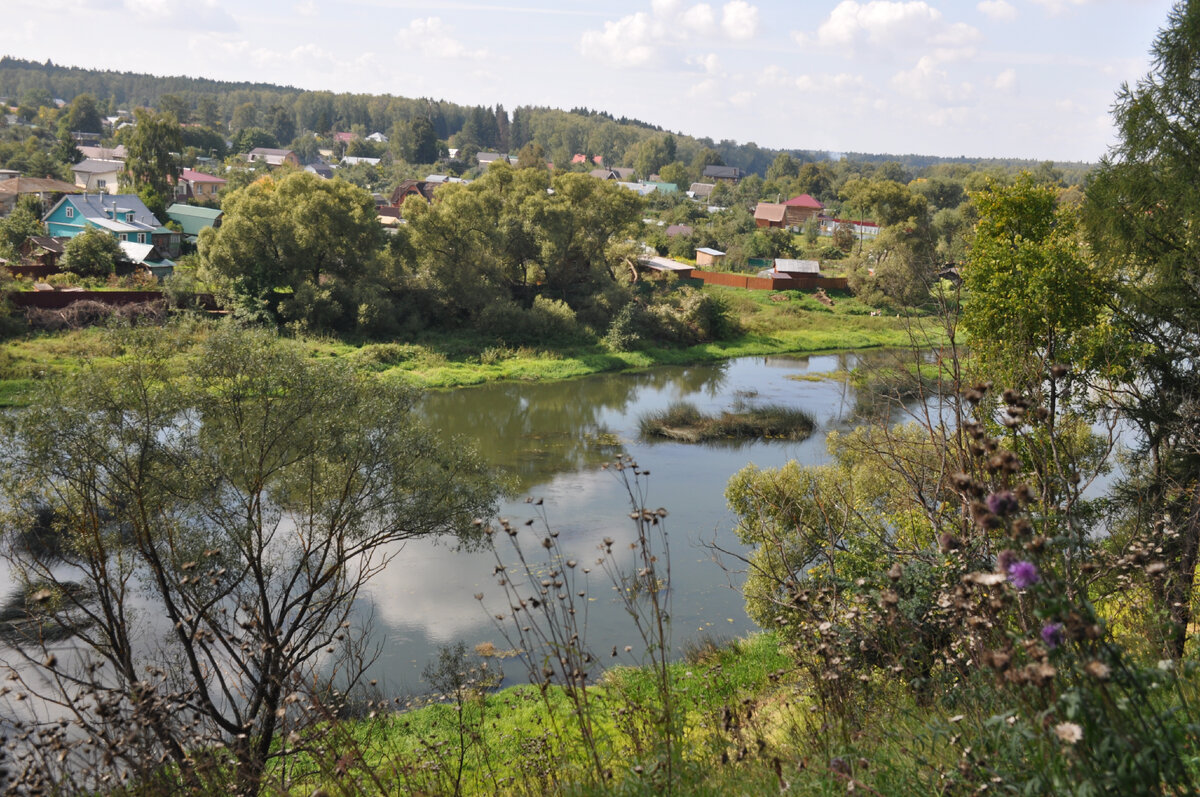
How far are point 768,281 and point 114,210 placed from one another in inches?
1246

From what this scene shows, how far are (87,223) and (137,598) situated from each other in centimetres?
3086

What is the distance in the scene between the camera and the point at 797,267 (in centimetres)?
4628

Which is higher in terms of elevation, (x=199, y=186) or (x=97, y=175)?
(x=97, y=175)

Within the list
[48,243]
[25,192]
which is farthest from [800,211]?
[48,243]

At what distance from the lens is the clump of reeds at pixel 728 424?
76.1ft

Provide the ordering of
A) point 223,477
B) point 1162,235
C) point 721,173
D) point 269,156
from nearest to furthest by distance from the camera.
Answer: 1. point 1162,235
2. point 223,477
3. point 269,156
4. point 721,173

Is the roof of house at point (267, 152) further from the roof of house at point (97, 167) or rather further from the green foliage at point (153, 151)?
the green foliage at point (153, 151)

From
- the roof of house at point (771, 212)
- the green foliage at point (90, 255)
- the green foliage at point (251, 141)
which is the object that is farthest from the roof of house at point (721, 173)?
the green foliage at point (90, 255)

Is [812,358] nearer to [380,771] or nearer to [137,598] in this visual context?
[137,598]

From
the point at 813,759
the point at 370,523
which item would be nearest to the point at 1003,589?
the point at 813,759

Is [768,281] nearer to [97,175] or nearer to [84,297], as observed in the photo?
[84,297]

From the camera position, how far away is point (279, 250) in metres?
30.2

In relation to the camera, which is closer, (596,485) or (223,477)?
(223,477)

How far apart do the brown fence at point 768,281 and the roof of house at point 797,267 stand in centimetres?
43
